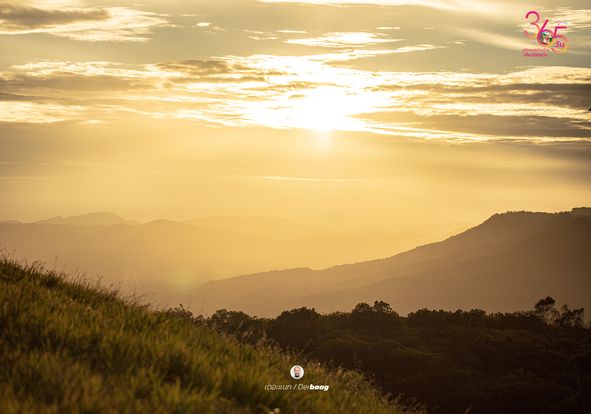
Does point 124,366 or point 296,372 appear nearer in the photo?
point 124,366

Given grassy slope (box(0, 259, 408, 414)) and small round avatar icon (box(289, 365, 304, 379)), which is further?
small round avatar icon (box(289, 365, 304, 379))

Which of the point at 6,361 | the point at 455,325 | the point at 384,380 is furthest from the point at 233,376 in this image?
the point at 455,325

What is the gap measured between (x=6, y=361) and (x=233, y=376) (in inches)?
95.2

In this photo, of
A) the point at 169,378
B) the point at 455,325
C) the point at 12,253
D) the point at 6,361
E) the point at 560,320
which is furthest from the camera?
the point at 560,320

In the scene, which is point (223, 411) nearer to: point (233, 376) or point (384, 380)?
point (233, 376)

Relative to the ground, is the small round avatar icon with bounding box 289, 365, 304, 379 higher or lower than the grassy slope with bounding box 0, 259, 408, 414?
lower

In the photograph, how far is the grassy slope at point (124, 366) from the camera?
238 inches

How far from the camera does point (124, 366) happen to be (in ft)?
22.7

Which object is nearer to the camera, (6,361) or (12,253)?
(6,361)

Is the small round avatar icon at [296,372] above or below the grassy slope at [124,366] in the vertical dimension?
below

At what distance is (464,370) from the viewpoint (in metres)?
42.9

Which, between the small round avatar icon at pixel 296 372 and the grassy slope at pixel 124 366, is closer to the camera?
→ the grassy slope at pixel 124 366

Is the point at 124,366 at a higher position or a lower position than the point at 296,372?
higher

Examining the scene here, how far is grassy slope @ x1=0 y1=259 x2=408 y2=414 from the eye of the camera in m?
6.05
